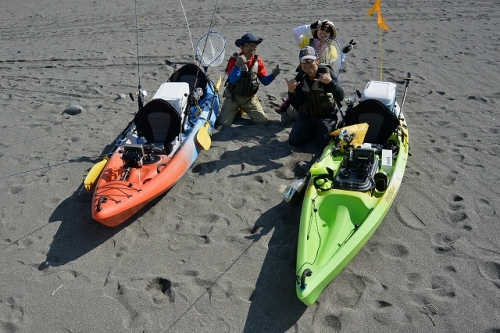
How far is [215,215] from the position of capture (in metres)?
5.95

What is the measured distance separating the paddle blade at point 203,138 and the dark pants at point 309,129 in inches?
46.5

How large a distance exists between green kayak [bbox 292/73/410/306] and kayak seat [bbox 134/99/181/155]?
205 centimetres

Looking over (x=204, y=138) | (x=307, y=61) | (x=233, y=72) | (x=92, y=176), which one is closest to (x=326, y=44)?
(x=307, y=61)

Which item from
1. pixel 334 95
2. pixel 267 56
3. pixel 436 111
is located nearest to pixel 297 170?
pixel 334 95

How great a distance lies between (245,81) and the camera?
7855mm

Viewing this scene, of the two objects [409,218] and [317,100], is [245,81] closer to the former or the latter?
[317,100]

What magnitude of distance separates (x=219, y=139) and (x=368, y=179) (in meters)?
2.87

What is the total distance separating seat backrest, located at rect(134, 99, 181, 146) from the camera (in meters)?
6.82

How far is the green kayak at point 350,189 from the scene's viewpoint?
4664 mm

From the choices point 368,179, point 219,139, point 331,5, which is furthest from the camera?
point 331,5

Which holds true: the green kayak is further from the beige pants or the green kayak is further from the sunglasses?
the beige pants

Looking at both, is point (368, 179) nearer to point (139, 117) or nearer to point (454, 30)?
point (139, 117)

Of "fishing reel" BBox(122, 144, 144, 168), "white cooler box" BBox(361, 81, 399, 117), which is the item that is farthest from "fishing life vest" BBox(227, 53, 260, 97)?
"fishing reel" BBox(122, 144, 144, 168)

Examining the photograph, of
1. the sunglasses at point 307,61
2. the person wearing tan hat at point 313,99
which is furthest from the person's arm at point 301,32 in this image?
the sunglasses at point 307,61
